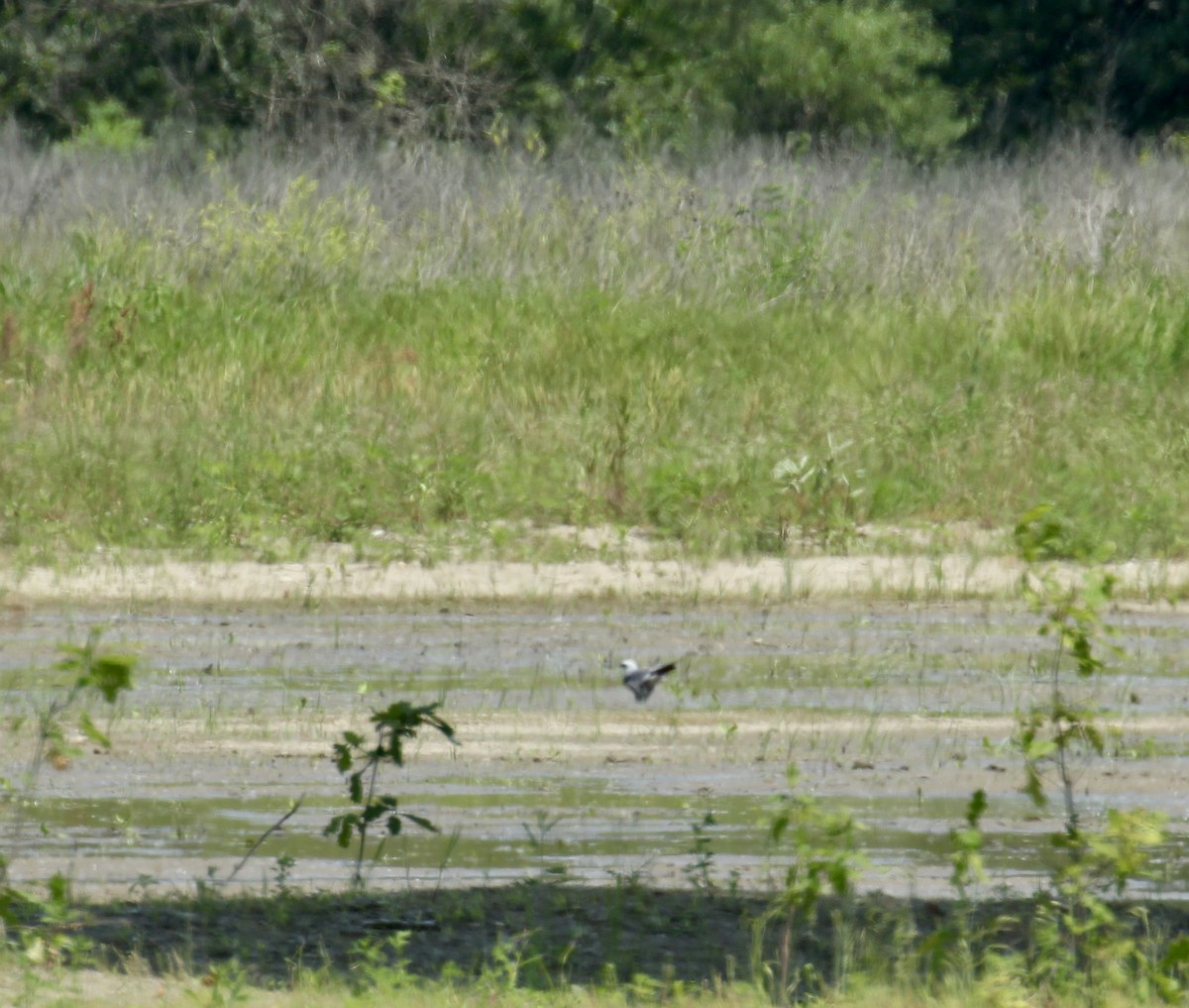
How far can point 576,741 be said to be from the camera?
7426 mm

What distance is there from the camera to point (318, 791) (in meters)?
6.69

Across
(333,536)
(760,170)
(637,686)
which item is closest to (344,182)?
(760,170)

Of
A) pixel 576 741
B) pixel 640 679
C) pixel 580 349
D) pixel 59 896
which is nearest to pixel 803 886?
pixel 59 896

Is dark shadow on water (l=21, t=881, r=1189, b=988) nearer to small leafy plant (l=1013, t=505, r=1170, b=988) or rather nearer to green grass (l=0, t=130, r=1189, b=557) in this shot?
small leafy plant (l=1013, t=505, r=1170, b=988)

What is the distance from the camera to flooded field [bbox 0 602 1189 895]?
6.05 m

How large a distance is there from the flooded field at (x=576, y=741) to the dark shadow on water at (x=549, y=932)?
0.17 meters

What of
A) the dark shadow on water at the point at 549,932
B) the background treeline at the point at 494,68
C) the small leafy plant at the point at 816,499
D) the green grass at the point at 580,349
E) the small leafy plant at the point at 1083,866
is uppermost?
the background treeline at the point at 494,68

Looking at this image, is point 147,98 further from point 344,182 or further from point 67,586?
point 67,586

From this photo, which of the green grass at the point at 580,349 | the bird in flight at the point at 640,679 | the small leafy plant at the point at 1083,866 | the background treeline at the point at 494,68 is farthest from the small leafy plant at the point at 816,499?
the background treeline at the point at 494,68

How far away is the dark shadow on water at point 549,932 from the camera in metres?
5.01

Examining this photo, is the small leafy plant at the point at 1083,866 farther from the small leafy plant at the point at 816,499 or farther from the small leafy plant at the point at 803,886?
the small leafy plant at the point at 816,499

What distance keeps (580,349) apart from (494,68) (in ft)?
44.3

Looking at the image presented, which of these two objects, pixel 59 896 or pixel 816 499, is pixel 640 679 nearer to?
pixel 59 896

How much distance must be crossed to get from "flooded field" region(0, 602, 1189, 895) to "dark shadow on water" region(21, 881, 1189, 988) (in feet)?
0.56
